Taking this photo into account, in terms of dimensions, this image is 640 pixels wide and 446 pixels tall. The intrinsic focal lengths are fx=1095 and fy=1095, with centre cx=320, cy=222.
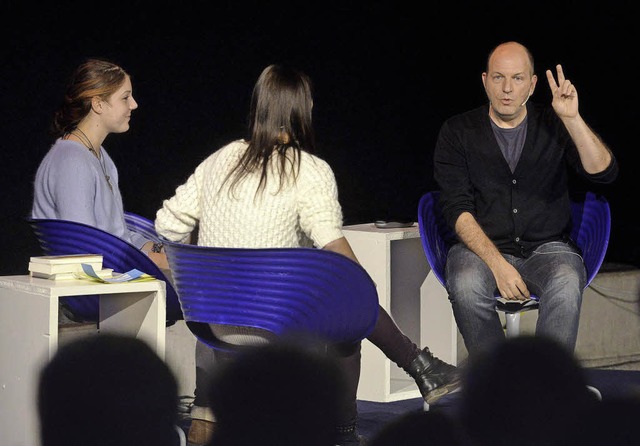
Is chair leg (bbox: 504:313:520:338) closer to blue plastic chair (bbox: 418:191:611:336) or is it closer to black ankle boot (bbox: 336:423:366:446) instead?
blue plastic chair (bbox: 418:191:611:336)

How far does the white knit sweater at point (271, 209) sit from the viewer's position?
336 centimetres

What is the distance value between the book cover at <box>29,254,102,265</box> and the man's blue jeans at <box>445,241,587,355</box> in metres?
1.38

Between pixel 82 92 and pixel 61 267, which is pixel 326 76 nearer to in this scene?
pixel 82 92

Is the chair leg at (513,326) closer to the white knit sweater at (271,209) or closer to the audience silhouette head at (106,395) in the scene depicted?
the white knit sweater at (271,209)

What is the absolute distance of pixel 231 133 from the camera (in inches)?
219

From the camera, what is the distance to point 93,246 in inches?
143

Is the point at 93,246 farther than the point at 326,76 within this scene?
No

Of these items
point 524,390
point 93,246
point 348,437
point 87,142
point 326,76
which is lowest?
point 348,437

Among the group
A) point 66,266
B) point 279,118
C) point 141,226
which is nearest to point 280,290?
point 279,118

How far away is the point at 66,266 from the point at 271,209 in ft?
2.16

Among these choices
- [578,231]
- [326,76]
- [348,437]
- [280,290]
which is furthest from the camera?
[326,76]

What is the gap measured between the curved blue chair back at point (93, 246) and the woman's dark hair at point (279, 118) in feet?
1.47

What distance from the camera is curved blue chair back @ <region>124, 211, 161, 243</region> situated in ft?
14.8

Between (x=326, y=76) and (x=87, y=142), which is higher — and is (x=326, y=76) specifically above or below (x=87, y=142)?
above
